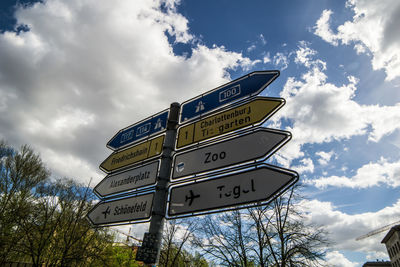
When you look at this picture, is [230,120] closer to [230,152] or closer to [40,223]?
[230,152]

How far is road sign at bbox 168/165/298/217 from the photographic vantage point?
7.95 feet

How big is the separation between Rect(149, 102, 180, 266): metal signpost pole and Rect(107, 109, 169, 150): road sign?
8.0 inches

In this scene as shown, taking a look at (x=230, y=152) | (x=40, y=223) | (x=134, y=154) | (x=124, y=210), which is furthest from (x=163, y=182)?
(x=40, y=223)

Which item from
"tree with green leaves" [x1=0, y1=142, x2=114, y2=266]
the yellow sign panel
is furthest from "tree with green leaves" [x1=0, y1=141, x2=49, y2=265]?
the yellow sign panel

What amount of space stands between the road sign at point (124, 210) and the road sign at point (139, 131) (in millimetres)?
1278

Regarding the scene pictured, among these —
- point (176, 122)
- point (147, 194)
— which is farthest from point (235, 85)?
point (147, 194)

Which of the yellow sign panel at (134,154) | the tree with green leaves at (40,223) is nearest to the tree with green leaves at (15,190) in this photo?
the tree with green leaves at (40,223)

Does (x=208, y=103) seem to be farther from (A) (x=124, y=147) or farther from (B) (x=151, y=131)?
(A) (x=124, y=147)

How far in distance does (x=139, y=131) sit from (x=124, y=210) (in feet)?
5.46

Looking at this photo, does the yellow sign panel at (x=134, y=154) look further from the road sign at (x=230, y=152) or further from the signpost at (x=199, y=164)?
the road sign at (x=230, y=152)

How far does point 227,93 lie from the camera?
3.67 m

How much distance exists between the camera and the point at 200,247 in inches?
583

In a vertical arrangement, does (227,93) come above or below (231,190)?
above

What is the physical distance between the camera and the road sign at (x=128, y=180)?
3678mm
